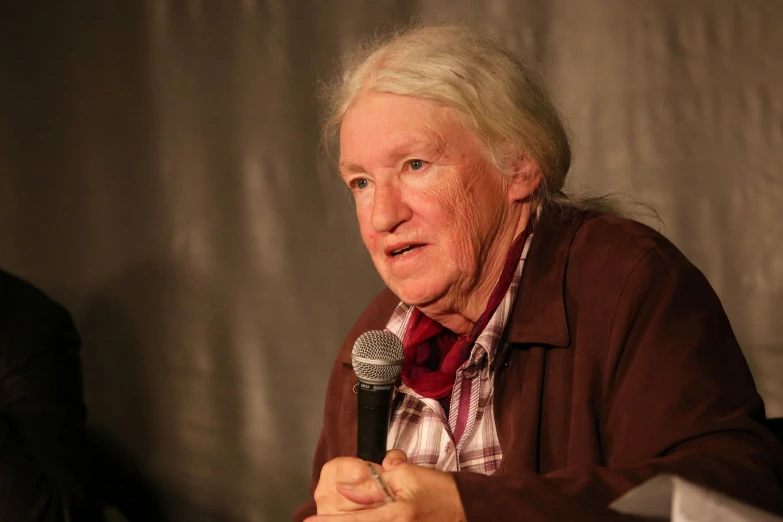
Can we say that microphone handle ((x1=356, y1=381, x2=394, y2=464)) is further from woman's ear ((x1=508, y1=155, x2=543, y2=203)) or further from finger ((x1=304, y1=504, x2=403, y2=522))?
woman's ear ((x1=508, y1=155, x2=543, y2=203))

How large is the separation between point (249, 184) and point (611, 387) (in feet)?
5.25

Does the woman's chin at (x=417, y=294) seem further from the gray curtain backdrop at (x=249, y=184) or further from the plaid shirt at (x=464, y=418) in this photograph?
the gray curtain backdrop at (x=249, y=184)

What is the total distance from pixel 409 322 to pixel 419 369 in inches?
4.4

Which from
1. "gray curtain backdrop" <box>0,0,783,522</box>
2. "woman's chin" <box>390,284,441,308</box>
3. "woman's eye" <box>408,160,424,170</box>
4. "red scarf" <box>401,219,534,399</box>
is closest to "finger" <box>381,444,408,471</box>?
"red scarf" <box>401,219,534,399</box>

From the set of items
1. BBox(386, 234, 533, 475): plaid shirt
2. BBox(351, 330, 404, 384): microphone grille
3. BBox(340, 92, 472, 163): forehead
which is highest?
BBox(340, 92, 472, 163): forehead

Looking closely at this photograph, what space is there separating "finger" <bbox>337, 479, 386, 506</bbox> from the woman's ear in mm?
674

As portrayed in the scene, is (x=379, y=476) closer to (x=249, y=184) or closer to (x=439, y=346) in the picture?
(x=439, y=346)

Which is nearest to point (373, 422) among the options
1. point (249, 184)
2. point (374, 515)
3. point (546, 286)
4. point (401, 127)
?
point (374, 515)

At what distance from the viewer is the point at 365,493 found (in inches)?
45.9

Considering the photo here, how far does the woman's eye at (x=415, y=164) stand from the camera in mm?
1535

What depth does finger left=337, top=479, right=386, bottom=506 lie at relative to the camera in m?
1.15

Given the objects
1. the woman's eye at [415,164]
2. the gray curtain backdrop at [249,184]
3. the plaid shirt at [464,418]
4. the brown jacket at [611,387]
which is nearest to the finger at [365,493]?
the brown jacket at [611,387]

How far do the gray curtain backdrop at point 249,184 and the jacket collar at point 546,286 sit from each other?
0.71 meters

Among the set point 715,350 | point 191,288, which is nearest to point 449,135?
point 715,350
